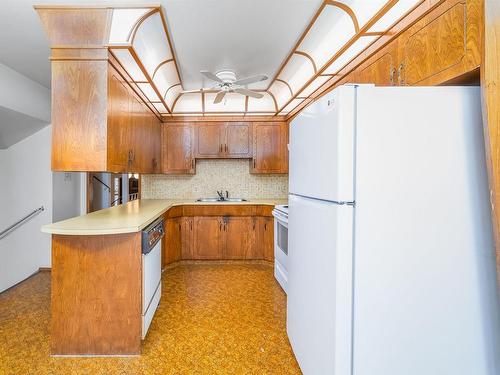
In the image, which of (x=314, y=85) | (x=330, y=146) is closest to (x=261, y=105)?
(x=314, y=85)

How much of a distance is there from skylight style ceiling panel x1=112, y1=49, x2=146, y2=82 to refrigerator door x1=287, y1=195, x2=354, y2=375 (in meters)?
1.81

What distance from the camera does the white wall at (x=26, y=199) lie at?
138 inches

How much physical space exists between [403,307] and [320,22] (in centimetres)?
217

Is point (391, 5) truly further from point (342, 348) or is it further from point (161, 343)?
point (161, 343)

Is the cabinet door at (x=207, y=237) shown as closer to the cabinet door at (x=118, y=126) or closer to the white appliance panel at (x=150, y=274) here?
the white appliance panel at (x=150, y=274)

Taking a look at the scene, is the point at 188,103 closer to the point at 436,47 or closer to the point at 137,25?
the point at 137,25

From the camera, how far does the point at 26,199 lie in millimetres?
3594

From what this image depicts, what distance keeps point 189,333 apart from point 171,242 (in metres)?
1.72

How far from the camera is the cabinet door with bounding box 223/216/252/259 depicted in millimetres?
3920

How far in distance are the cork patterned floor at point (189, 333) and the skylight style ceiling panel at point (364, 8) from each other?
245cm

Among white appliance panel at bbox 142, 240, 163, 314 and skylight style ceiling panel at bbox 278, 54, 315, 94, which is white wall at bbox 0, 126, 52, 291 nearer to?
white appliance panel at bbox 142, 240, 163, 314

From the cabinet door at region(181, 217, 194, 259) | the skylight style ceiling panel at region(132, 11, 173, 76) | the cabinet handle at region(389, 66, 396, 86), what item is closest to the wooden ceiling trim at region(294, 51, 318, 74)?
the cabinet handle at region(389, 66, 396, 86)

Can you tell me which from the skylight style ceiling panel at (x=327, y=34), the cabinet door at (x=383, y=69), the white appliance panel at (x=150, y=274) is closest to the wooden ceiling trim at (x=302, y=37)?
the skylight style ceiling panel at (x=327, y=34)

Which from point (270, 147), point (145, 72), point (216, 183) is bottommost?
point (216, 183)
